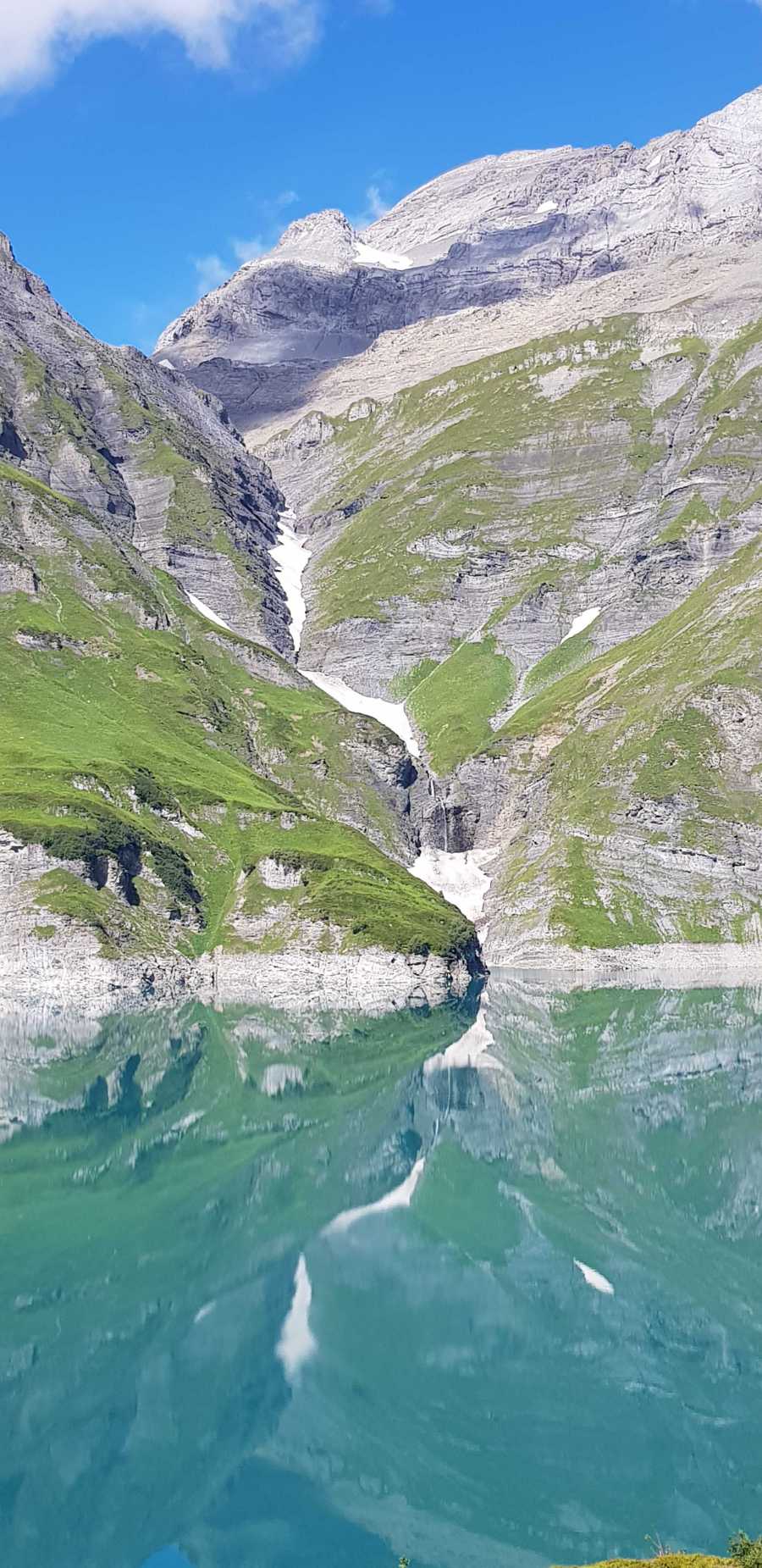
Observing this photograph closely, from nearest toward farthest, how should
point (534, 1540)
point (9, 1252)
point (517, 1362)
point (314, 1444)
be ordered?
point (534, 1540), point (314, 1444), point (517, 1362), point (9, 1252)

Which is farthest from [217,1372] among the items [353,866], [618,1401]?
[353,866]

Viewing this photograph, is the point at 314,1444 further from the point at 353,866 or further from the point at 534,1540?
the point at 353,866

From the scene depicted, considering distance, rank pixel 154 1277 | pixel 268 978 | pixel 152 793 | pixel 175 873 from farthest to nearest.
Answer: pixel 152 793, pixel 175 873, pixel 268 978, pixel 154 1277

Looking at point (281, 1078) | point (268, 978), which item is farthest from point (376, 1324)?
point (268, 978)

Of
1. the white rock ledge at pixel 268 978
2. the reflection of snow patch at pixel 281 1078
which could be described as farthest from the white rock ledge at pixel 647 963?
the reflection of snow patch at pixel 281 1078

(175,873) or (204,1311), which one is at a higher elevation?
(175,873)

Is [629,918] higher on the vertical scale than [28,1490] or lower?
higher

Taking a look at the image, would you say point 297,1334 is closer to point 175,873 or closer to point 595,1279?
point 595,1279
